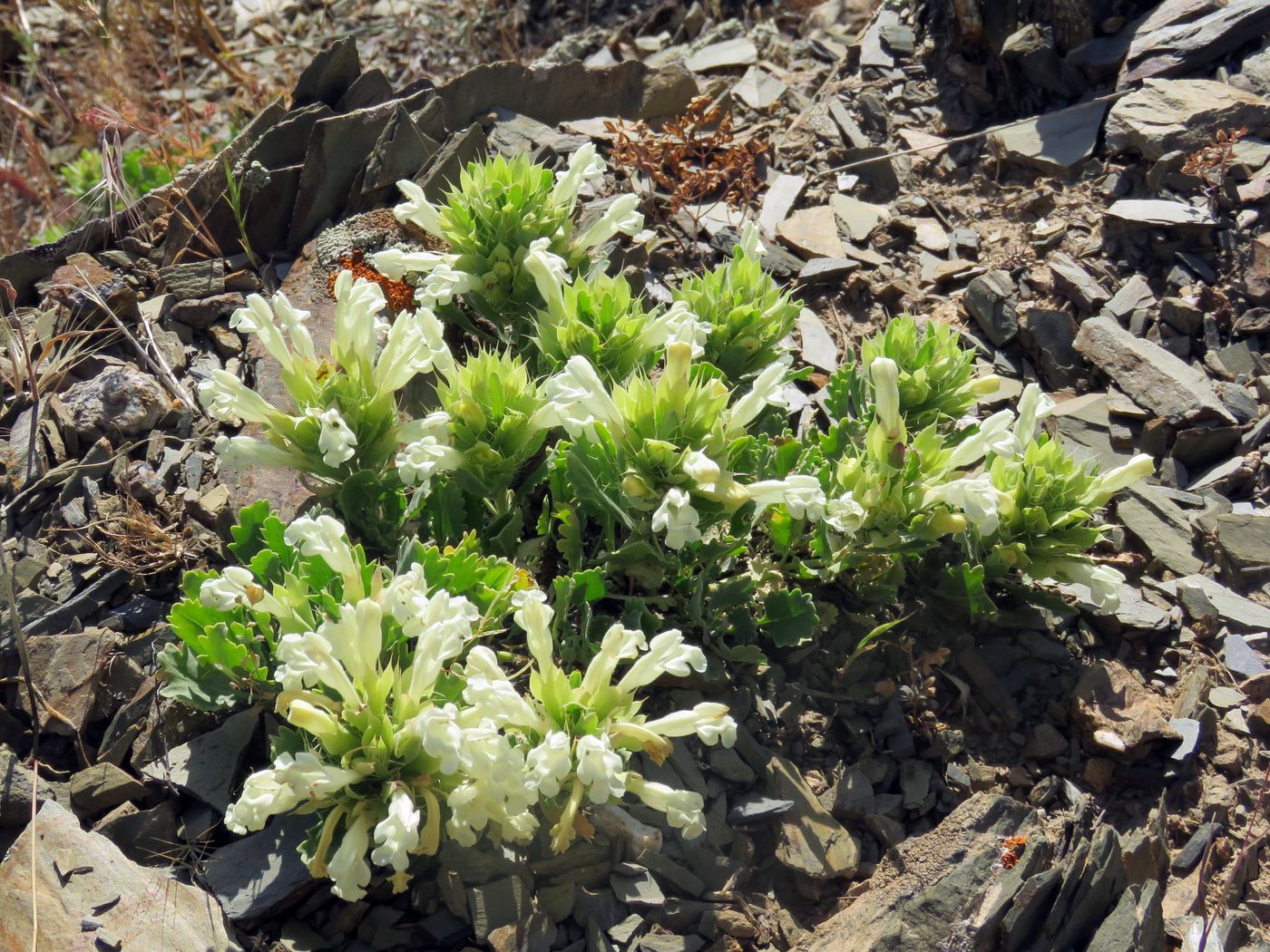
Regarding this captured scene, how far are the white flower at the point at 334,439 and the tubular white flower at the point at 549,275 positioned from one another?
78 cm

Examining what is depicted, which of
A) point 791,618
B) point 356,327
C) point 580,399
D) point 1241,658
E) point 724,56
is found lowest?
point 1241,658

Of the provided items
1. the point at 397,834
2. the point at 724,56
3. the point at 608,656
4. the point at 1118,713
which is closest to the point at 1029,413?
the point at 1118,713

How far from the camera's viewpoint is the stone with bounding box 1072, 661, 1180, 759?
135 inches

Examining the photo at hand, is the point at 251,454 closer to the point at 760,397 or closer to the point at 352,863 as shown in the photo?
the point at 352,863

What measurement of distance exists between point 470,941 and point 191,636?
113cm

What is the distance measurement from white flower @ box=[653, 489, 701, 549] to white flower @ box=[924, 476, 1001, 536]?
0.83 metres

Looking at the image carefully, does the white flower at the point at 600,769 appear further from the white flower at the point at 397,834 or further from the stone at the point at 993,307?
the stone at the point at 993,307

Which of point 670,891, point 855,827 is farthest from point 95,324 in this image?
point 855,827

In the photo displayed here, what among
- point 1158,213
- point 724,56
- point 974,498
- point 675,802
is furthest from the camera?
point 724,56

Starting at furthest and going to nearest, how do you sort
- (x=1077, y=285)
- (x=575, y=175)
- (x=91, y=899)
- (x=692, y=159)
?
1. (x=692, y=159)
2. (x=1077, y=285)
3. (x=575, y=175)
4. (x=91, y=899)

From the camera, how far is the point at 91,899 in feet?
9.34

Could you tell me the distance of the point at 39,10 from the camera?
787cm

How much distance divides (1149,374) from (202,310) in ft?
12.3

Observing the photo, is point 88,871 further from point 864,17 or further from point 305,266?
point 864,17
